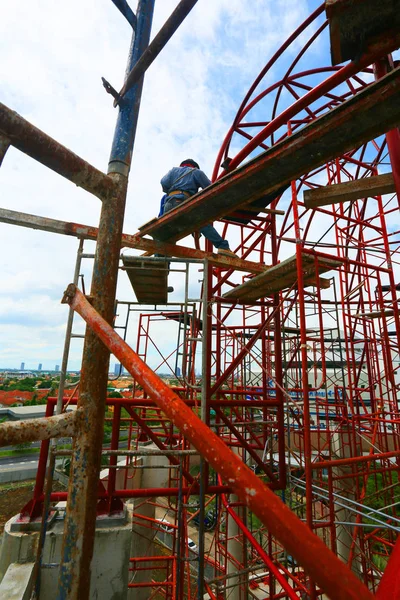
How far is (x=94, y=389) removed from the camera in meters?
1.96

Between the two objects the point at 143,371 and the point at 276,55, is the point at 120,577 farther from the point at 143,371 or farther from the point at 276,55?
the point at 276,55

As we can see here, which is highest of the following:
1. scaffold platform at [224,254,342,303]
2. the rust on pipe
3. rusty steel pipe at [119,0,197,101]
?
rusty steel pipe at [119,0,197,101]

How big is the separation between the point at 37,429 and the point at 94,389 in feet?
1.34

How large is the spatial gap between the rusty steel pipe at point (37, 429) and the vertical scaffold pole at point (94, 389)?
0.08 meters

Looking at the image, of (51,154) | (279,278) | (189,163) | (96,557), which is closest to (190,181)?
(189,163)

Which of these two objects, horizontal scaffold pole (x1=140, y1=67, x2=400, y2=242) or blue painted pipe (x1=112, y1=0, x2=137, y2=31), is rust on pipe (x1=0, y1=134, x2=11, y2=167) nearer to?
blue painted pipe (x1=112, y1=0, x2=137, y2=31)

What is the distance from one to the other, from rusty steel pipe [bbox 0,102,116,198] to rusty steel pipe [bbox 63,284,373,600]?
1.14 m

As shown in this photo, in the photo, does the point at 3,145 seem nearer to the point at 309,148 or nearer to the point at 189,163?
the point at 309,148

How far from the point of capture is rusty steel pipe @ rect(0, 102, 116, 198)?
5.08 feet

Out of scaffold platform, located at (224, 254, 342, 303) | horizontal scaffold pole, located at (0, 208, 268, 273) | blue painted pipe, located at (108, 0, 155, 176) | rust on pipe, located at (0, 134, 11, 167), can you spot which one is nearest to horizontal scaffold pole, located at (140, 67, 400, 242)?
horizontal scaffold pole, located at (0, 208, 268, 273)

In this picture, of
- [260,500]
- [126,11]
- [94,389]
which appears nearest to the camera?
[260,500]

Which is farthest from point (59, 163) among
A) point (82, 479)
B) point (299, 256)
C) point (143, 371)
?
point (299, 256)

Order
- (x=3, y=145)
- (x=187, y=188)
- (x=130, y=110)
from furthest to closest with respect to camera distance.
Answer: (x=187, y=188) → (x=130, y=110) → (x=3, y=145)

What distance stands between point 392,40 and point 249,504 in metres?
3.33
